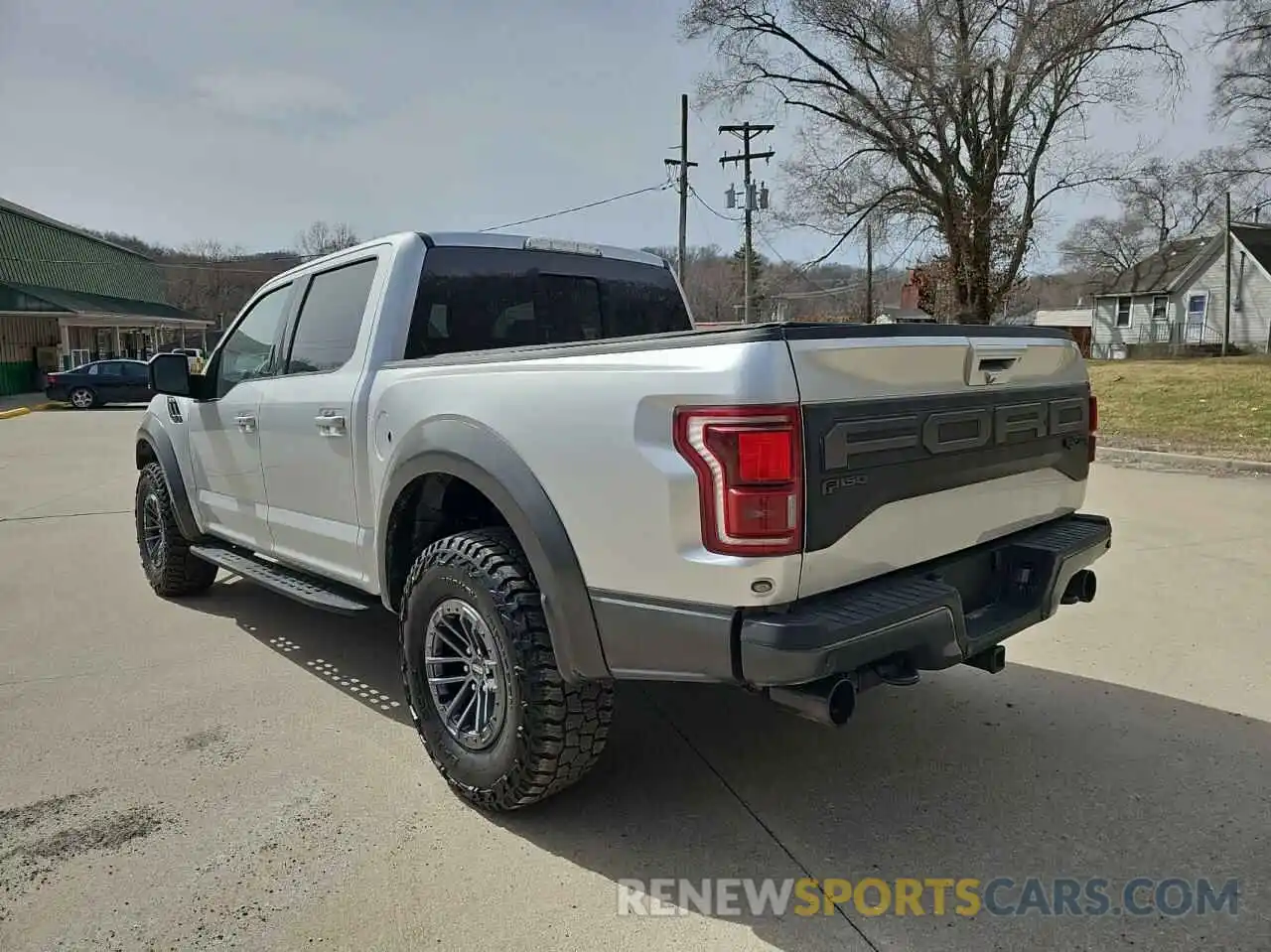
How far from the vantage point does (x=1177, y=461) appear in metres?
11.2

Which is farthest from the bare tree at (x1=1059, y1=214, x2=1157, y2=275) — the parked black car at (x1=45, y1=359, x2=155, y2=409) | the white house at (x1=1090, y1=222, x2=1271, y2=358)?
the parked black car at (x1=45, y1=359, x2=155, y2=409)

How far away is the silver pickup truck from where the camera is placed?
7.67 ft

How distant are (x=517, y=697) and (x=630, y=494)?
2.63 feet

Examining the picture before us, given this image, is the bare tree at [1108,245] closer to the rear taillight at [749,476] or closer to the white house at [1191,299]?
the white house at [1191,299]

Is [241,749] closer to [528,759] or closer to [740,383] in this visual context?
[528,759]

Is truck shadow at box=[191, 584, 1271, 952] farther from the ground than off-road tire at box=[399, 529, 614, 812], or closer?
closer

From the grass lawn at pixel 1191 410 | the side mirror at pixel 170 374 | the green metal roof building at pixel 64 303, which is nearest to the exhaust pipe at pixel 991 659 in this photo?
the side mirror at pixel 170 374

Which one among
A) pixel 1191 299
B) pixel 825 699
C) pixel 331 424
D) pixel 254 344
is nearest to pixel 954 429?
pixel 825 699

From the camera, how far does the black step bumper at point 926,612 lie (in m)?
2.30

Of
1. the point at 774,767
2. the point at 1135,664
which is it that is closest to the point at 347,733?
the point at 774,767

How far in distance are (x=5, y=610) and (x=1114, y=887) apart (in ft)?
20.0

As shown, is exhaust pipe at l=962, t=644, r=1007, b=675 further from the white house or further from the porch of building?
the white house

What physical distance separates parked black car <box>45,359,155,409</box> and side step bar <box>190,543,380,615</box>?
24.2 meters

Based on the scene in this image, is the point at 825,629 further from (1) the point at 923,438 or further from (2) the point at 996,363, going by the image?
(2) the point at 996,363
